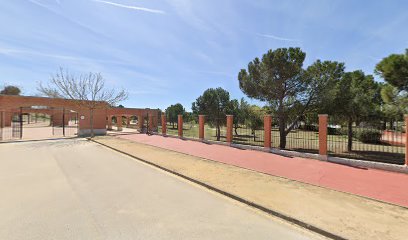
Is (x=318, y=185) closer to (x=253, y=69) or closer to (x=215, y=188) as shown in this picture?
(x=215, y=188)

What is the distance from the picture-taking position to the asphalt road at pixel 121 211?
4398 mm

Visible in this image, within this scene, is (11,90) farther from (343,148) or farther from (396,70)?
(396,70)

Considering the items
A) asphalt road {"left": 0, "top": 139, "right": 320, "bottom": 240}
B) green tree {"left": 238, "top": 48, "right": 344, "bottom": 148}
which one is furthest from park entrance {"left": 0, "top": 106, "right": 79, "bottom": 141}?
green tree {"left": 238, "top": 48, "right": 344, "bottom": 148}

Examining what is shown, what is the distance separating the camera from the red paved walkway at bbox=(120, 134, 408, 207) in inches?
282

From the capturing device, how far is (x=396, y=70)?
11.0 metres

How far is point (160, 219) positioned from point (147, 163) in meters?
6.86

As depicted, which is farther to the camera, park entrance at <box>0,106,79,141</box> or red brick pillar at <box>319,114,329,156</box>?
park entrance at <box>0,106,79,141</box>

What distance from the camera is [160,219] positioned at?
500cm

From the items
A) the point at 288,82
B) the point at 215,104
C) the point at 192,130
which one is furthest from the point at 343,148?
the point at 192,130

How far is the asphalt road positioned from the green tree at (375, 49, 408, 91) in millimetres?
9800

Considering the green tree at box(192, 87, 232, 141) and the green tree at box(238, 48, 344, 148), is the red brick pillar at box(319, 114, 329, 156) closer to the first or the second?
the green tree at box(238, 48, 344, 148)

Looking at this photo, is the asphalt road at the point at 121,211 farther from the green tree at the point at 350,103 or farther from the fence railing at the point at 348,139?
the green tree at the point at 350,103

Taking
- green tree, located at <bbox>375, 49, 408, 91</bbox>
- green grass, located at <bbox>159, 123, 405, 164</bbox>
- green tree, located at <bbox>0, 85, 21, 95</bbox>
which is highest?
green tree, located at <bbox>0, 85, 21, 95</bbox>

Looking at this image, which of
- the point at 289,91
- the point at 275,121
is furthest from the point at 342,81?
the point at 275,121
